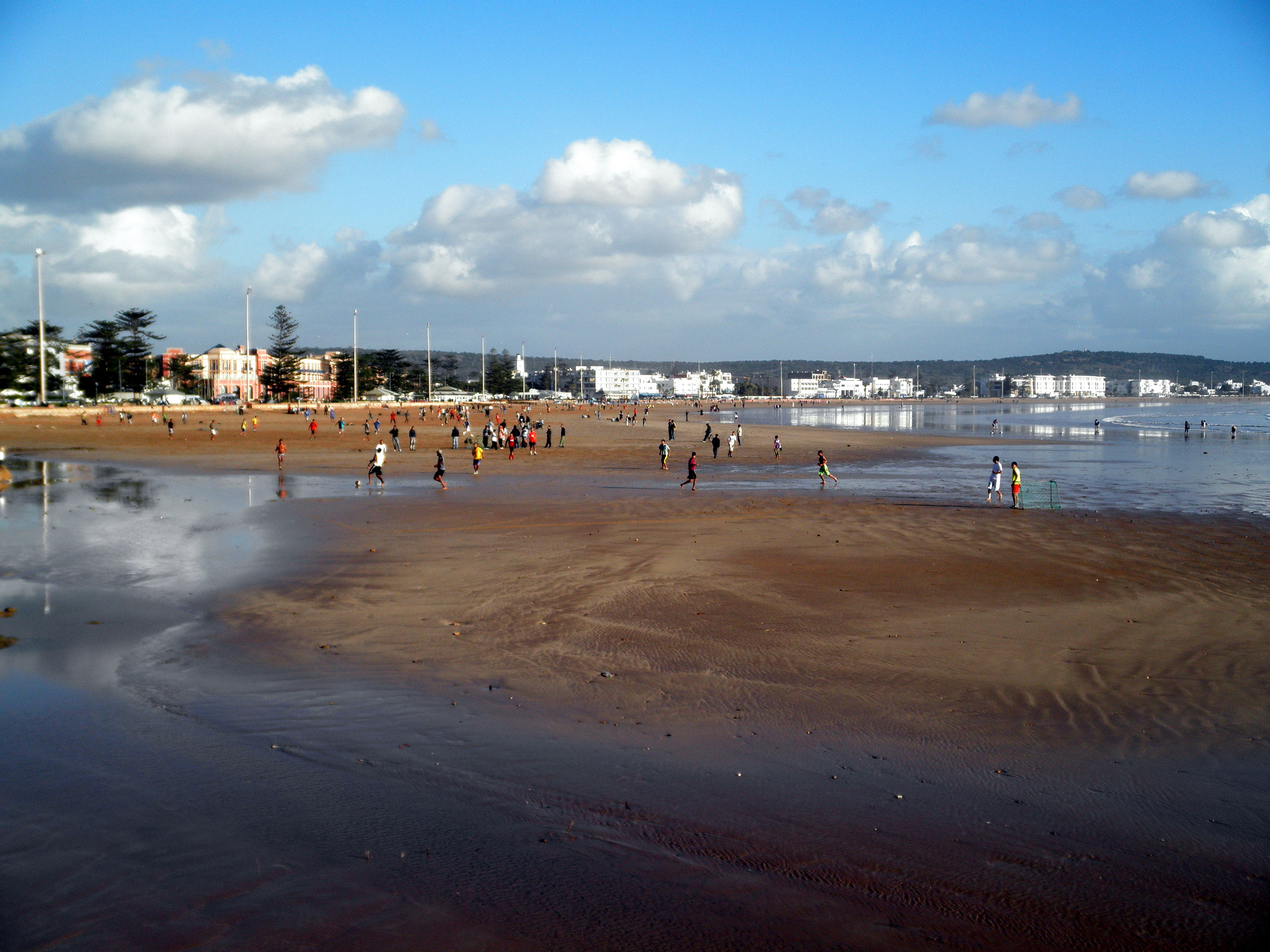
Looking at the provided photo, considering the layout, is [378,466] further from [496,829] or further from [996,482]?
[496,829]

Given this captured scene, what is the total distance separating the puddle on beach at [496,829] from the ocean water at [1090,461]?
21.5 meters

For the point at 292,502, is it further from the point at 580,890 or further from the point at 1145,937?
the point at 1145,937

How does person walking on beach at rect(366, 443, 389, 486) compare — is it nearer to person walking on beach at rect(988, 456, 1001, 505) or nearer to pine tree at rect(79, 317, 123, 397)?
person walking on beach at rect(988, 456, 1001, 505)

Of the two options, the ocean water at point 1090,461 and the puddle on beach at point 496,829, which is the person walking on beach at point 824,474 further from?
the puddle on beach at point 496,829

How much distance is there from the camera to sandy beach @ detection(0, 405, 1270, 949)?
5.52 meters

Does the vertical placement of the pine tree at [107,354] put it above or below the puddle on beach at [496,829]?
above

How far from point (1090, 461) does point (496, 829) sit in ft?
145

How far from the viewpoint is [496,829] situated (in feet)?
20.4

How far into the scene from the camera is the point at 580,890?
5.42m

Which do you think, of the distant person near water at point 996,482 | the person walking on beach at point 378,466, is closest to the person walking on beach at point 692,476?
the distant person near water at point 996,482

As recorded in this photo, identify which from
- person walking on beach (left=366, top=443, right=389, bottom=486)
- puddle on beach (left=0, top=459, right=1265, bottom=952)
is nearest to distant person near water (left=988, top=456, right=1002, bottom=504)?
puddle on beach (left=0, top=459, right=1265, bottom=952)

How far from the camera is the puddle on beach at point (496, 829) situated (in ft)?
16.7

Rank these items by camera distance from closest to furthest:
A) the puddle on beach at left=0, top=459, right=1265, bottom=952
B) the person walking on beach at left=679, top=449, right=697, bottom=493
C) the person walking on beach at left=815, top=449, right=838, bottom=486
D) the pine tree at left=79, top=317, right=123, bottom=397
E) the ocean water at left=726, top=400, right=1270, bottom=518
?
the puddle on beach at left=0, top=459, right=1265, bottom=952, the ocean water at left=726, top=400, right=1270, bottom=518, the person walking on beach at left=679, top=449, right=697, bottom=493, the person walking on beach at left=815, top=449, right=838, bottom=486, the pine tree at left=79, top=317, right=123, bottom=397

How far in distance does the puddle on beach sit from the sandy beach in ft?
0.14
